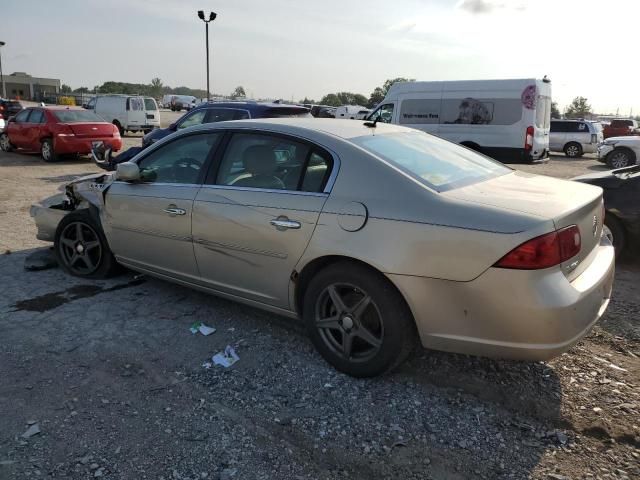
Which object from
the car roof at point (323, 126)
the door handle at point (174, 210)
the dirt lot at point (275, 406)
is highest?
the car roof at point (323, 126)

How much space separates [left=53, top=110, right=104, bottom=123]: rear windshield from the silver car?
1123cm

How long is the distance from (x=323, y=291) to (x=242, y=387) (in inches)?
30.2

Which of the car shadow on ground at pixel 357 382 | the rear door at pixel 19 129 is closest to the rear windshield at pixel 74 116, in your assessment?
the rear door at pixel 19 129

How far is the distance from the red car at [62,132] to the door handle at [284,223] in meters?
11.8

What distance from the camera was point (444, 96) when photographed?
14.2m

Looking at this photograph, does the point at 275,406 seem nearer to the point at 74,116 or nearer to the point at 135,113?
the point at 74,116

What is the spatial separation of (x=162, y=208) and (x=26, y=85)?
10406 cm

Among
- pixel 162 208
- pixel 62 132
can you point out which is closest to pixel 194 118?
pixel 62 132

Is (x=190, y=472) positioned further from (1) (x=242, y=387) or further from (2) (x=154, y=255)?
(2) (x=154, y=255)

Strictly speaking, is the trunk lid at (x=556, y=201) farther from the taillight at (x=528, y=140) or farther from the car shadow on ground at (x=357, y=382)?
the taillight at (x=528, y=140)

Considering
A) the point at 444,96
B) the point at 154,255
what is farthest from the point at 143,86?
the point at 154,255

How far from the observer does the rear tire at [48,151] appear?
46.4 feet

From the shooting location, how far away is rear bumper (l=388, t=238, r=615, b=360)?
8.50 feet

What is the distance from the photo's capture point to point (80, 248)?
4914 mm
